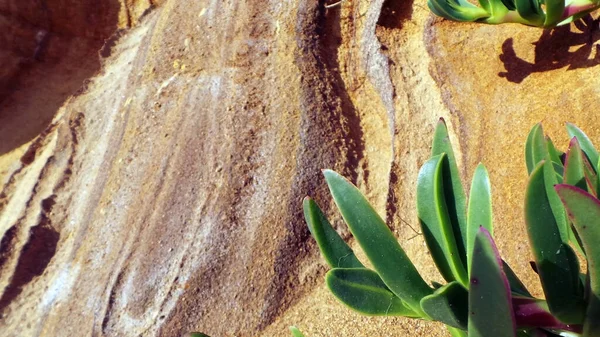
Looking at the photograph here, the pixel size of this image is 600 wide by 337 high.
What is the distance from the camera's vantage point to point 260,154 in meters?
2.85

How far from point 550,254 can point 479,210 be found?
20cm

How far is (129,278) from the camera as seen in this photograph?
2.71 metres

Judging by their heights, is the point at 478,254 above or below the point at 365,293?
above

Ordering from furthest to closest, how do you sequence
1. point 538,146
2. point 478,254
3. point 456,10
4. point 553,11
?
point 456,10
point 553,11
point 538,146
point 478,254

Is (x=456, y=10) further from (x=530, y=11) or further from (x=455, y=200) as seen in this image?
(x=455, y=200)

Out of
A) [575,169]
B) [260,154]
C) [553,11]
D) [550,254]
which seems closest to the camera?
[550,254]

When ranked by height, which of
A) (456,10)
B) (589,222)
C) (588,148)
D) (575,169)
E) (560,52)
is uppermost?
(589,222)

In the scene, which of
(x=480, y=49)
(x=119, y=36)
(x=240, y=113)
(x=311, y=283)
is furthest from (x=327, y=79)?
(x=119, y=36)

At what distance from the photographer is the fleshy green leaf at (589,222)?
835mm

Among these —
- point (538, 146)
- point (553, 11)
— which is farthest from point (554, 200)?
point (553, 11)

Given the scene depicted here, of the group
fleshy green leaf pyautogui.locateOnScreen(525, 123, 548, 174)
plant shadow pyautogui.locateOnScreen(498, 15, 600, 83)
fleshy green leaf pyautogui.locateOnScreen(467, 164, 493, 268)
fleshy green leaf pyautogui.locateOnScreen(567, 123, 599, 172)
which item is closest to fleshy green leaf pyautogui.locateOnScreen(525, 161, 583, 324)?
fleshy green leaf pyautogui.locateOnScreen(467, 164, 493, 268)

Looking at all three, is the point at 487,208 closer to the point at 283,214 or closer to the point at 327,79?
the point at 283,214

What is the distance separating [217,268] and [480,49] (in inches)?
70.3

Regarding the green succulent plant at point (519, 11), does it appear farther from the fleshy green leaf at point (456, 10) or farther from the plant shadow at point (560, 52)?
the plant shadow at point (560, 52)
